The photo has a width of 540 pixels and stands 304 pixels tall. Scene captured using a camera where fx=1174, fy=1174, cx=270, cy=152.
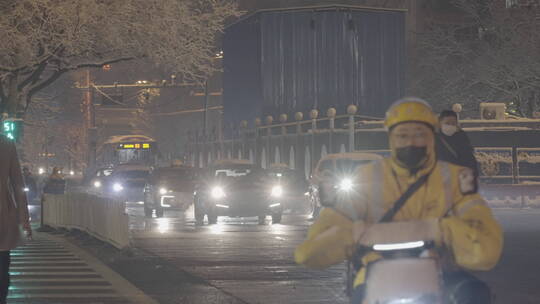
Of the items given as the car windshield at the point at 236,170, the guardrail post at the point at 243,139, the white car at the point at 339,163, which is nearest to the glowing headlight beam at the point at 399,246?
the white car at the point at 339,163

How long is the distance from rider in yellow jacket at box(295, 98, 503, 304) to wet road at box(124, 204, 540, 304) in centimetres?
725

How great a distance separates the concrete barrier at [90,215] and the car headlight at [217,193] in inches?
161

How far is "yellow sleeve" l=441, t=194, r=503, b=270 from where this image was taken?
5438 mm

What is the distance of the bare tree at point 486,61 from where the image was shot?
174 ft

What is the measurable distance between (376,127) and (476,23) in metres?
18.7

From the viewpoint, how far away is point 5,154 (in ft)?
34.9

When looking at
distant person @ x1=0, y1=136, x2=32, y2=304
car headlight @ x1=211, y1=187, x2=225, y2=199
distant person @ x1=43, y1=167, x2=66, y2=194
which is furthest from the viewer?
distant person @ x1=43, y1=167, x2=66, y2=194

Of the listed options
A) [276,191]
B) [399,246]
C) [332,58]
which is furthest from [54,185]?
[399,246]

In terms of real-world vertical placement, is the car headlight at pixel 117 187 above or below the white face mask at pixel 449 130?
below

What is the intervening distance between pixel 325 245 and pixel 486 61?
50.9 metres

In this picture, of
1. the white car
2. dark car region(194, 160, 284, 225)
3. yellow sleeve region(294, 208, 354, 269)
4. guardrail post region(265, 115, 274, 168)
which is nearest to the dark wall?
guardrail post region(265, 115, 274, 168)

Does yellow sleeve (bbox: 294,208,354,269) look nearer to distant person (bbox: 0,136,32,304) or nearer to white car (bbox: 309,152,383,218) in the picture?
distant person (bbox: 0,136,32,304)

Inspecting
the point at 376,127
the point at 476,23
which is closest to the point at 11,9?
the point at 376,127

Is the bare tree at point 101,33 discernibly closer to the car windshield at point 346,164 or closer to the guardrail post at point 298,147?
the car windshield at point 346,164
